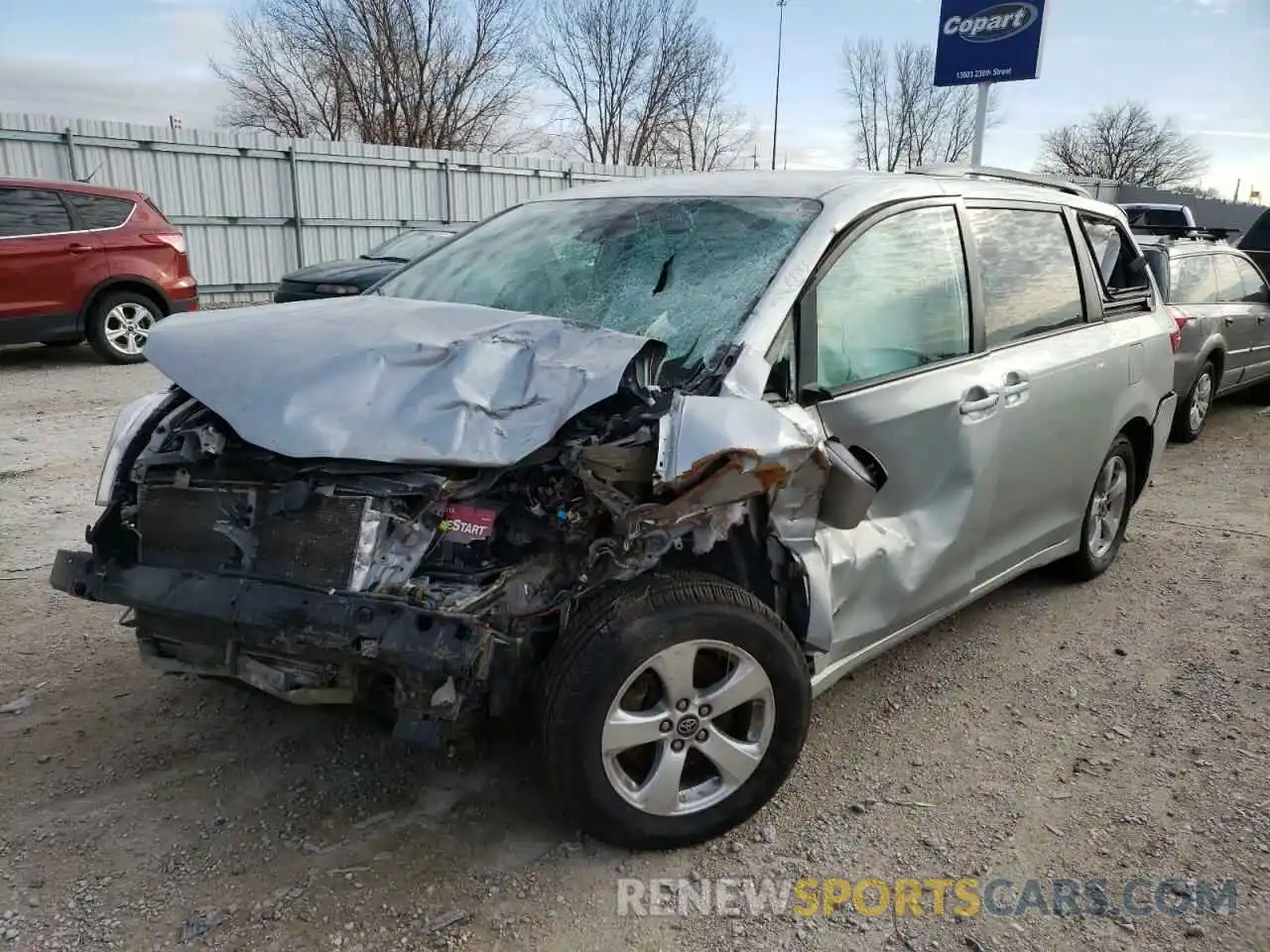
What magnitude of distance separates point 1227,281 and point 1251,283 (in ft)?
1.80

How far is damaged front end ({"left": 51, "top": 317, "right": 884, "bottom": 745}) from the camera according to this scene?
2303 millimetres

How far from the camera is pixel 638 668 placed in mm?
2430

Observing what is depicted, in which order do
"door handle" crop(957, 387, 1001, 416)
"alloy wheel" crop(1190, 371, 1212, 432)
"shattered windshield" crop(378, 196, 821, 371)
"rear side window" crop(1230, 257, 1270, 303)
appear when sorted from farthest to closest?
"rear side window" crop(1230, 257, 1270, 303) < "alloy wheel" crop(1190, 371, 1212, 432) < "door handle" crop(957, 387, 1001, 416) < "shattered windshield" crop(378, 196, 821, 371)

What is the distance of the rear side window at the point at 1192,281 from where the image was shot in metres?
7.70

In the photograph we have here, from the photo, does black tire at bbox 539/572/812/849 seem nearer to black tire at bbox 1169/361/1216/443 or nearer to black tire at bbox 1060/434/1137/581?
black tire at bbox 1060/434/1137/581

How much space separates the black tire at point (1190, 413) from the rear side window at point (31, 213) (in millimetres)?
10170

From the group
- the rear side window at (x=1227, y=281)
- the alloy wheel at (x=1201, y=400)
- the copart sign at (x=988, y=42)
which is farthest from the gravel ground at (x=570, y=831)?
the copart sign at (x=988, y=42)

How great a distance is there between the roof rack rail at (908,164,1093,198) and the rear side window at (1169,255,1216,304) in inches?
147

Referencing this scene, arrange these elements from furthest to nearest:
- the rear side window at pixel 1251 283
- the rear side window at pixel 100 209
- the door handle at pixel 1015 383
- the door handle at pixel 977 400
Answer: the rear side window at pixel 100 209
the rear side window at pixel 1251 283
the door handle at pixel 1015 383
the door handle at pixel 977 400

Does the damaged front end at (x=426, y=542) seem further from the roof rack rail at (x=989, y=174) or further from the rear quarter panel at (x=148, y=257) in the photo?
the rear quarter panel at (x=148, y=257)

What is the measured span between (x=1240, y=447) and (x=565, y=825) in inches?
284

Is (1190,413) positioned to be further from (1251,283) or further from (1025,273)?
(1025,273)

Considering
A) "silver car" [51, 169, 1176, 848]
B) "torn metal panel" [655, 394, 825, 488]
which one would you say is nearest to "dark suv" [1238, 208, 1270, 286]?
"silver car" [51, 169, 1176, 848]

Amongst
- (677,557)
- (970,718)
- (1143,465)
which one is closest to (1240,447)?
(1143,465)
